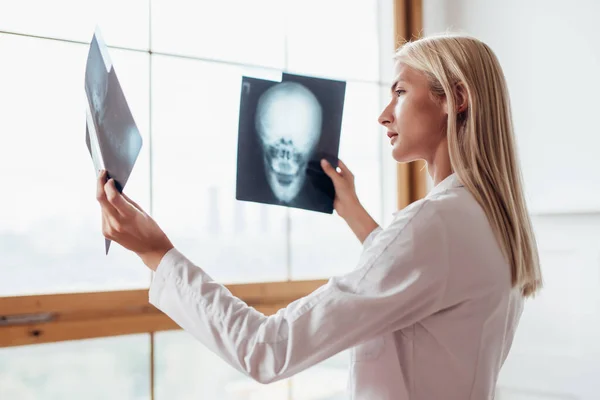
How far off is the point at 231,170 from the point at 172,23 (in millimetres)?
421

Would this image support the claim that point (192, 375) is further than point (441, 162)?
Yes

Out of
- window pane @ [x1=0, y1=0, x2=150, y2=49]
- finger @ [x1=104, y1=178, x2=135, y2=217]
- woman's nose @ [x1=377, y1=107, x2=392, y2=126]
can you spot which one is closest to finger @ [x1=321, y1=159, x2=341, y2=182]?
woman's nose @ [x1=377, y1=107, x2=392, y2=126]

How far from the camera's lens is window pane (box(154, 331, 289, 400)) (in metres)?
1.72

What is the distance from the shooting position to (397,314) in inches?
36.4

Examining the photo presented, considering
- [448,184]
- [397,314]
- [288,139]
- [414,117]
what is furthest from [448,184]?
[288,139]

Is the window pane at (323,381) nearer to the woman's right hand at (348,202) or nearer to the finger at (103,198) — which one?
the woman's right hand at (348,202)

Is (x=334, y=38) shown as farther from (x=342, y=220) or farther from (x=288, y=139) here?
(x=288, y=139)

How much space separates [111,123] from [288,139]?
0.36m

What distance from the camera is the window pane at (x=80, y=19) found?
152 centimetres

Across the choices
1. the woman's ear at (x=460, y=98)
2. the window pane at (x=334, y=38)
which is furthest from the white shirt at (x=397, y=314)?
the window pane at (x=334, y=38)

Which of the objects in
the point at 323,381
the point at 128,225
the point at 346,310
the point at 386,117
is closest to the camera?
the point at 346,310

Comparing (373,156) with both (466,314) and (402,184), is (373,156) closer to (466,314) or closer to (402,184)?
(402,184)

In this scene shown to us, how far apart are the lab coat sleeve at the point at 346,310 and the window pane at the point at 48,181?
715mm

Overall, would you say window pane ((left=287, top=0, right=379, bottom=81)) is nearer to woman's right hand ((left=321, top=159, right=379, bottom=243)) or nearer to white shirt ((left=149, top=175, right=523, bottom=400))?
woman's right hand ((left=321, top=159, right=379, bottom=243))
